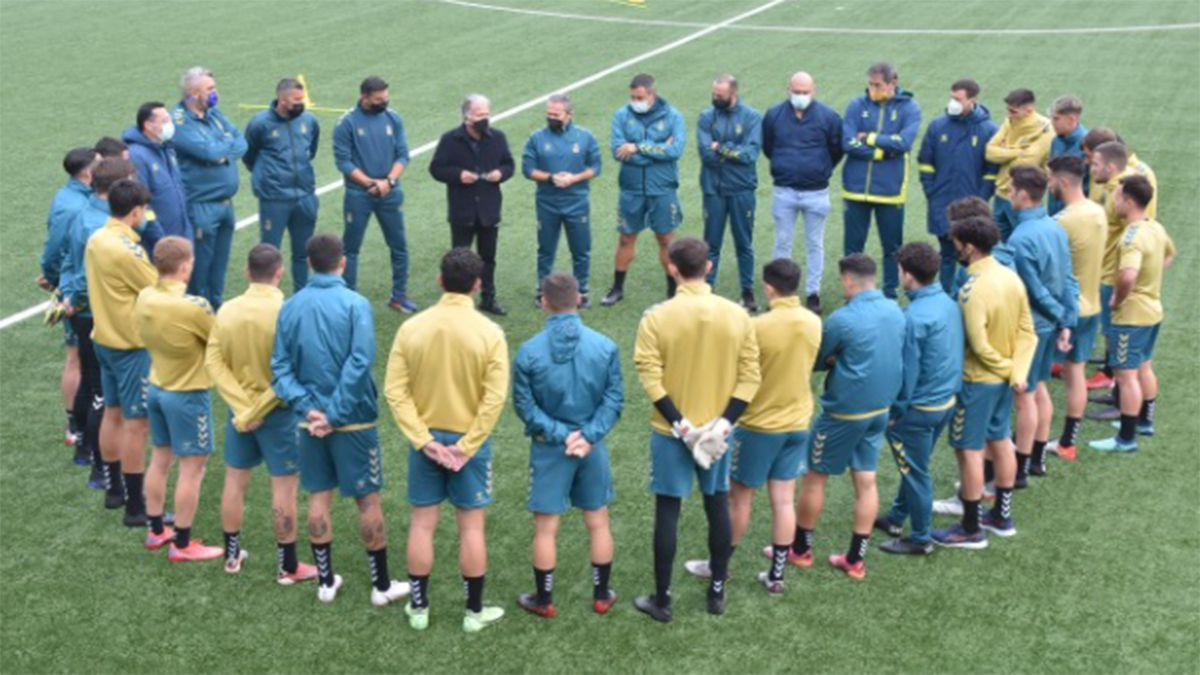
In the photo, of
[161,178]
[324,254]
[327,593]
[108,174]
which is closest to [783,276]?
[324,254]

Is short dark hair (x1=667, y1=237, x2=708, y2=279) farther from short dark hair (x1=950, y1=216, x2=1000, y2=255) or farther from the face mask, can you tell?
the face mask

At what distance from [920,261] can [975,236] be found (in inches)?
19.0

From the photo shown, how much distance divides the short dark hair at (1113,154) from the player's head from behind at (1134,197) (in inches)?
12.8

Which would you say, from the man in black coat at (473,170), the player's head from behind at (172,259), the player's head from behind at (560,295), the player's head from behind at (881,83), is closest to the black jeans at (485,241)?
the man in black coat at (473,170)

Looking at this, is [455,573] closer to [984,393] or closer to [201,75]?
[984,393]

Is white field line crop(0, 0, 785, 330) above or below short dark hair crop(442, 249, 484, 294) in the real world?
below

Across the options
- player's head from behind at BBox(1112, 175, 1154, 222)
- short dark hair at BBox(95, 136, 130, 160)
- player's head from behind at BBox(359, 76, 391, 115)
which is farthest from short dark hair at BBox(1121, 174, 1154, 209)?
short dark hair at BBox(95, 136, 130, 160)

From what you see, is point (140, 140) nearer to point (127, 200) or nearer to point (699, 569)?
point (127, 200)

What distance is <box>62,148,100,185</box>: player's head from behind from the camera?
9523 millimetres

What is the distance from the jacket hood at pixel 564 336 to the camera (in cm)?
694

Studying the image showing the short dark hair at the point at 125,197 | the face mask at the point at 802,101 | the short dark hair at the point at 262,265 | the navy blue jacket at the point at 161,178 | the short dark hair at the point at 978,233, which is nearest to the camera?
the short dark hair at the point at 262,265

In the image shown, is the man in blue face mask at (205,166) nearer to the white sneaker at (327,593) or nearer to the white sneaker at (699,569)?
the white sneaker at (327,593)

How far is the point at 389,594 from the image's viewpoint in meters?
7.63

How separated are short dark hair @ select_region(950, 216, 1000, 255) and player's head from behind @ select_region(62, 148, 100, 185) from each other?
19.5 feet
